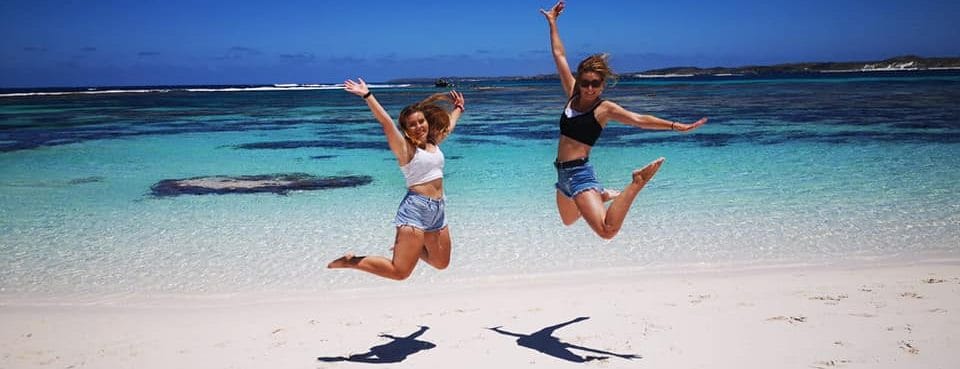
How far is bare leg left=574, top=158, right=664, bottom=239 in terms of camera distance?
5148mm

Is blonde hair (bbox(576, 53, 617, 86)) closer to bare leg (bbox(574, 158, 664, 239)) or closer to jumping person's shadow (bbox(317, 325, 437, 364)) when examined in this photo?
bare leg (bbox(574, 158, 664, 239))

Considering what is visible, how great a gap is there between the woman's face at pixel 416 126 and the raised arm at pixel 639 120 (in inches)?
51.7

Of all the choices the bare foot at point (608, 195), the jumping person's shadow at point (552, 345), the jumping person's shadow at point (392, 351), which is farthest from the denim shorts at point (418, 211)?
the bare foot at point (608, 195)

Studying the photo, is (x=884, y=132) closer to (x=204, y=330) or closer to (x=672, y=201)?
(x=672, y=201)

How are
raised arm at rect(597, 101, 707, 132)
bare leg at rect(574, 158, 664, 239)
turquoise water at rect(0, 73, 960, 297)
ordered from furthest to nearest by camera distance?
turquoise water at rect(0, 73, 960, 297) < bare leg at rect(574, 158, 664, 239) < raised arm at rect(597, 101, 707, 132)

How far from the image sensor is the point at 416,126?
5.05 metres

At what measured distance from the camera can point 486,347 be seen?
540 cm

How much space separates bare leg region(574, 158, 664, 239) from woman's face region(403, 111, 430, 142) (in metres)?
1.33

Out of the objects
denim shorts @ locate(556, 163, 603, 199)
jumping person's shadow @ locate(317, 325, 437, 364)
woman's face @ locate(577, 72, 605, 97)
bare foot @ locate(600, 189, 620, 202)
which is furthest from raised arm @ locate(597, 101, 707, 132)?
jumping person's shadow @ locate(317, 325, 437, 364)

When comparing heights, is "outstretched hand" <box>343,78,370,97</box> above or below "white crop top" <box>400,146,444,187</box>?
above

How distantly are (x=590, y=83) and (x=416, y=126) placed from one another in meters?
1.32

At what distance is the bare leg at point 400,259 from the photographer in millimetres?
5141

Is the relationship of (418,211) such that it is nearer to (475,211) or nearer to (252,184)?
(475,211)

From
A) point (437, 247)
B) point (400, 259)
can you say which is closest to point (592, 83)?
point (437, 247)
